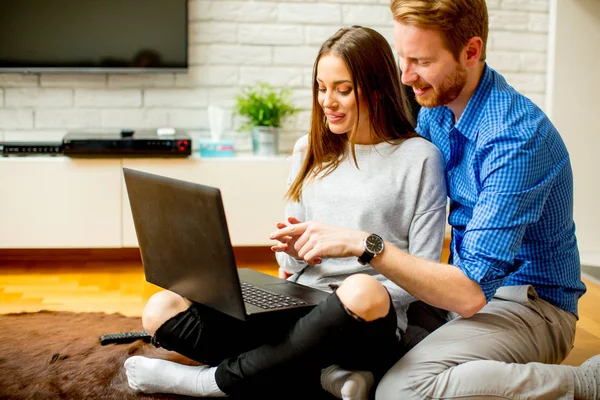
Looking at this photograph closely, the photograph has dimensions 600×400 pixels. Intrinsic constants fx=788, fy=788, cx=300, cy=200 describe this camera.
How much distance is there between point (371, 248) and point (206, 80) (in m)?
2.25

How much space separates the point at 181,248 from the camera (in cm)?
161

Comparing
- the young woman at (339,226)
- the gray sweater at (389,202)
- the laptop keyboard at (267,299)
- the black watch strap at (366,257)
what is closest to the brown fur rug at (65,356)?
the young woman at (339,226)

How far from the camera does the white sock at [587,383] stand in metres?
1.55

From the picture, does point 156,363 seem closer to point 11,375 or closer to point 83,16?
point 11,375

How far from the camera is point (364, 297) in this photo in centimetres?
152

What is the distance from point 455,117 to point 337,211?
→ 0.34 meters

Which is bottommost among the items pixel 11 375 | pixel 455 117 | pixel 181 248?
pixel 11 375

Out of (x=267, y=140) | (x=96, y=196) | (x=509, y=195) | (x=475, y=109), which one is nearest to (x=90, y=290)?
(x=96, y=196)

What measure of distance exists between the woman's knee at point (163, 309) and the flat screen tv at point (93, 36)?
6.08 feet

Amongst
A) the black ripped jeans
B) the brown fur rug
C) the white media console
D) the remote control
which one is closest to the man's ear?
the black ripped jeans

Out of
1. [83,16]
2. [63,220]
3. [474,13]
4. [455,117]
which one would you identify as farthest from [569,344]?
[83,16]

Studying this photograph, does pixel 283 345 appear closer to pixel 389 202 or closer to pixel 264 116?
pixel 389 202

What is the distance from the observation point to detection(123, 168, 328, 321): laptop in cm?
148

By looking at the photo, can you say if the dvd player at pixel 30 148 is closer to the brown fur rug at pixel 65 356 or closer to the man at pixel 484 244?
the brown fur rug at pixel 65 356
